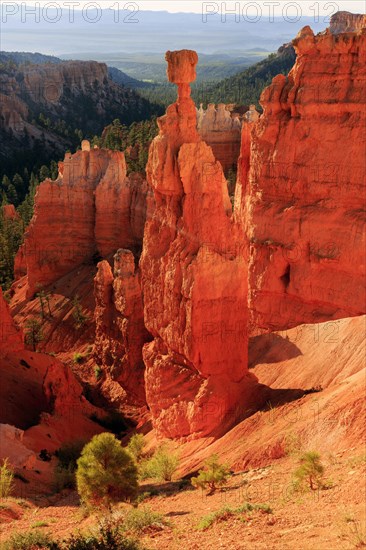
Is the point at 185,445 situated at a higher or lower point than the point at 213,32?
lower

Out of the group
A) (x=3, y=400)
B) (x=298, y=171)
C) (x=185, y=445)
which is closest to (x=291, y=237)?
(x=298, y=171)

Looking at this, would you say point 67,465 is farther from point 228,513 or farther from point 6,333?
point 228,513

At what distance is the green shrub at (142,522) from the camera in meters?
10.0

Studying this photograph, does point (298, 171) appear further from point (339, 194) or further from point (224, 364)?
point (224, 364)

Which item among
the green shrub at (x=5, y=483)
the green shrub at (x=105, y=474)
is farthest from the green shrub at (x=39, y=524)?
the green shrub at (x=5, y=483)

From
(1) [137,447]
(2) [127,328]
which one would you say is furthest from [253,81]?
(1) [137,447]

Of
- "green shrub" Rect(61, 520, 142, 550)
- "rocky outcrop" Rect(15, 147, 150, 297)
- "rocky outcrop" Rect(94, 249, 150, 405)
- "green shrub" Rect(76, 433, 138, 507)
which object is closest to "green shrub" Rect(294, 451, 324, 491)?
"green shrub" Rect(61, 520, 142, 550)

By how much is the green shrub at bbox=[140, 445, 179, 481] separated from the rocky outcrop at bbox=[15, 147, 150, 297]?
1683cm

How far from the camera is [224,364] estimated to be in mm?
15617

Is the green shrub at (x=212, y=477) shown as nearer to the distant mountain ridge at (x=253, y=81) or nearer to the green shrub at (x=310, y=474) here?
the green shrub at (x=310, y=474)

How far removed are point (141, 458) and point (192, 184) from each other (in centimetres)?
627

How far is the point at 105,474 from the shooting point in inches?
480

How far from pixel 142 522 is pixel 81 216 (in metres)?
22.8

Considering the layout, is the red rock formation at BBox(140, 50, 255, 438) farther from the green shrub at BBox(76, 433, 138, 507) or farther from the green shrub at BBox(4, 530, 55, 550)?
the green shrub at BBox(4, 530, 55, 550)
